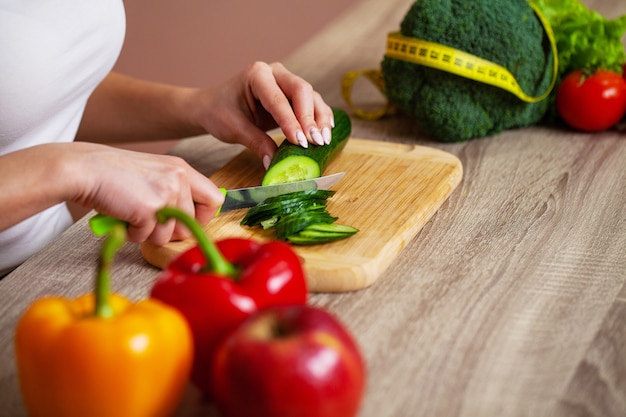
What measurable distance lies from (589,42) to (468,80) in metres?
0.29

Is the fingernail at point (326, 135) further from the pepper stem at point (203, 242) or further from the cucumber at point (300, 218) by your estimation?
the pepper stem at point (203, 242)

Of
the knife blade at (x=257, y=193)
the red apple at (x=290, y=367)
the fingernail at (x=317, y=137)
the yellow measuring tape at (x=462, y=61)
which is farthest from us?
the yellow measuring tape at (x=462, y=61)

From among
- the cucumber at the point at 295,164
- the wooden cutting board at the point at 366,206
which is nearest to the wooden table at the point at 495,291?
the wooden cutting board at the point at 366,206

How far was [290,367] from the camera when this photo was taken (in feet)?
2.53

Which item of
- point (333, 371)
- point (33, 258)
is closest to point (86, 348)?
point (333, 371)

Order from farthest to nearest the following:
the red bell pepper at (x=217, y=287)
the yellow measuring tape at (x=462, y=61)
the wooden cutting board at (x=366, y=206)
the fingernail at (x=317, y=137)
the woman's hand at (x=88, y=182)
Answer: the yellow measuring tape at (x=462, y=61), the fingernail at (x=317, y=137), the wooden cutting board at (x=366, y=206), the woman's hand at (x=88, y=182), the red bell pepper at (x=217, y=287)

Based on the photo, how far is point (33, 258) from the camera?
139cm

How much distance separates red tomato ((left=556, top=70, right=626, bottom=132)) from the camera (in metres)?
1.78

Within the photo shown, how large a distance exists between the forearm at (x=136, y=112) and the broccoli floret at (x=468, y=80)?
1.58ft

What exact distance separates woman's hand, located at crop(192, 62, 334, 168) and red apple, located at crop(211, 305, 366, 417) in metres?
0.78

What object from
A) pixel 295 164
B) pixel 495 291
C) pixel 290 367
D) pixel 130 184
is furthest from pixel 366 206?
pixel 290 367

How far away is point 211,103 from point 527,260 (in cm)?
78

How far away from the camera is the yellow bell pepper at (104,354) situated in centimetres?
80

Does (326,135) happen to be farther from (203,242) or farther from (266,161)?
(203,242)
